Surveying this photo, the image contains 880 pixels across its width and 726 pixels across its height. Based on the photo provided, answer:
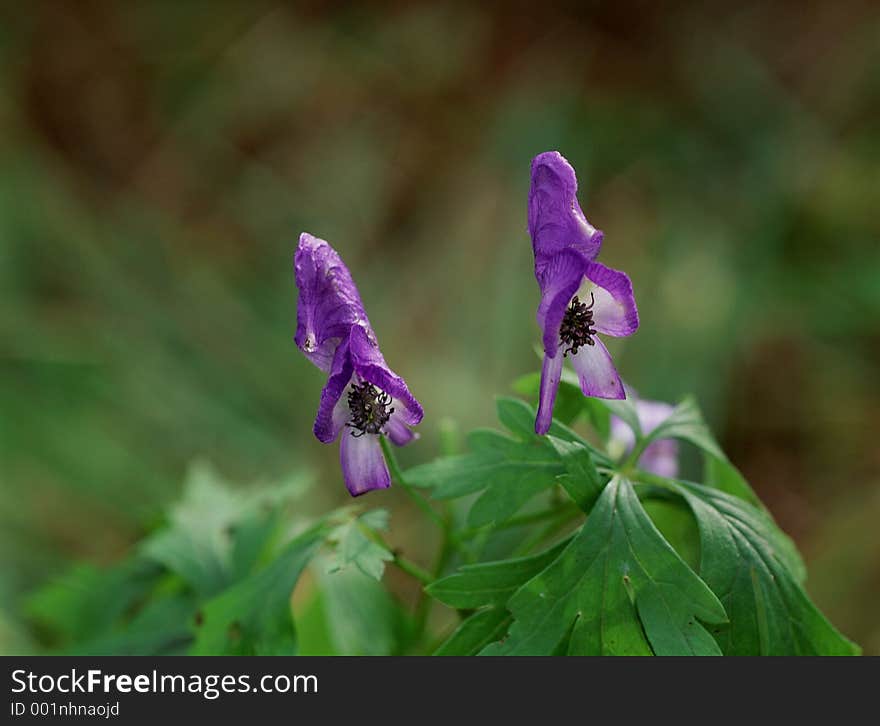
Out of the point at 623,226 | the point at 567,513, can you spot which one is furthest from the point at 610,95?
the point at 567,513

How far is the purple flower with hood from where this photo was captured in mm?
1133

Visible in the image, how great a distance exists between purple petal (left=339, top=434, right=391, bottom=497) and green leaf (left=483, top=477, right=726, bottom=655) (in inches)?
8.7

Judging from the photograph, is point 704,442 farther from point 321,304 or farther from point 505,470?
point 321,304

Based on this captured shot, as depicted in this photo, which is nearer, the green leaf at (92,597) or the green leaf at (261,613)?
the green leaf at (261,613)

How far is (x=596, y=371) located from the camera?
113cm

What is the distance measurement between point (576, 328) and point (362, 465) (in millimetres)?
309

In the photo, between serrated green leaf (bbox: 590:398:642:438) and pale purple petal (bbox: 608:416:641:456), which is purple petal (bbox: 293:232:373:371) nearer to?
serrated green leaf (bbox: 590:398:642:438)

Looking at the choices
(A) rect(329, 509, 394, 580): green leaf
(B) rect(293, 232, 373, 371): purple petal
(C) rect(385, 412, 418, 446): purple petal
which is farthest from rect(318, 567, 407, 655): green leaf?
(B) rect(293, 232, 373, 371): purple petal

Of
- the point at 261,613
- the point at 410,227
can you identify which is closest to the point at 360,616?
the point at 261,613

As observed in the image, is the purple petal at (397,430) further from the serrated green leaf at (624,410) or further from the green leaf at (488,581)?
the serrated green leaf at (624,410)

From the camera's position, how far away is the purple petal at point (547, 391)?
1.06 metres

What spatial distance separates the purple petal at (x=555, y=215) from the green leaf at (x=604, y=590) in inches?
12.3

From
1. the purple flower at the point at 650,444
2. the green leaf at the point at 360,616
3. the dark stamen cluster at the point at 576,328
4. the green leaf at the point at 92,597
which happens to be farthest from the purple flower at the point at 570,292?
the green leaf at the point at 92,597
